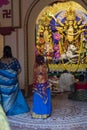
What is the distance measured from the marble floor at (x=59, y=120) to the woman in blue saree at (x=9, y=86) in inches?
7.4

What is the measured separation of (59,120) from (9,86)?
1.03 meters

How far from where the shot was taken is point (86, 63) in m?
7.69

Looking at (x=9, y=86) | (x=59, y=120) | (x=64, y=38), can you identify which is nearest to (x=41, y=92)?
(x=59, y=120)

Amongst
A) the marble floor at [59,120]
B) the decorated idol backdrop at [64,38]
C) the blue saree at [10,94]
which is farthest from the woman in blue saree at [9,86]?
the decorated idol backdrop at [64,38]

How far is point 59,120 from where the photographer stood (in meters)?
4.94

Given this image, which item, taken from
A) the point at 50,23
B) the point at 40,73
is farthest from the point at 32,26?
the point at 40,73

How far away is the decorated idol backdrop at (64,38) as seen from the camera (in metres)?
7.53

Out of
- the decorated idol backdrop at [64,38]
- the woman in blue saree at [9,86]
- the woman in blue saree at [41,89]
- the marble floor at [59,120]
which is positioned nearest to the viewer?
the marble floor at [59,120]

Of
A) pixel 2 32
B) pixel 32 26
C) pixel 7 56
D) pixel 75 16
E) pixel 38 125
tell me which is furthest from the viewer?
pixel 75 16

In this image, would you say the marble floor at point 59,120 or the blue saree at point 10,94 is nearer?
the marble floor at point 59,120

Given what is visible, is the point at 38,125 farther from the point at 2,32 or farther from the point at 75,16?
the point at 75,16

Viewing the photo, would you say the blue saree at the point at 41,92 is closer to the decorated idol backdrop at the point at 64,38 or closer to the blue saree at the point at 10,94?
the blue saree at the point at 10,94

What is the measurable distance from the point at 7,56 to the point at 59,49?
2751 mm

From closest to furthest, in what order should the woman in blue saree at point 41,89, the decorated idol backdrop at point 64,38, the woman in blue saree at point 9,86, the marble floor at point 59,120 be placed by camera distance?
the marble floor at point 59,120, the woman in blue saree at point 41,89, the woman in blue saree at point 9,86, the decorated idol backdrop at point 64,38
